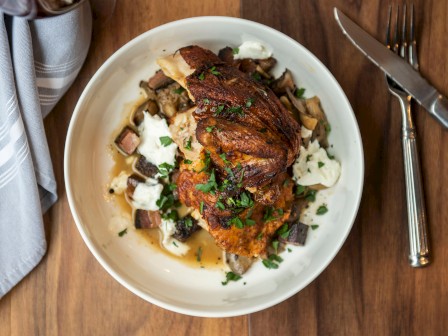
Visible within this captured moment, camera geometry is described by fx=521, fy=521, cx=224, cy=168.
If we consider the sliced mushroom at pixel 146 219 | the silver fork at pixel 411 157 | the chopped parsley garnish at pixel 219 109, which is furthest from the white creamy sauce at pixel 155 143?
the silver fork at pixel 411 157

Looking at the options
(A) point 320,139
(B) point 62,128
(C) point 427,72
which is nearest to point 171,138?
(B) point 62,128

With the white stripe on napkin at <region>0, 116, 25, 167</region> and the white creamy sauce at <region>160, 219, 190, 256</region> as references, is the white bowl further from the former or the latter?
the white stripe on napkin at <region>0, 116, 25, 167</region>

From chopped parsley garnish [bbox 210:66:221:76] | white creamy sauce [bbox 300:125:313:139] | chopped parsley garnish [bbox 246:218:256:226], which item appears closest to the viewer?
chopped parsley garnish [bbox 210:66:221:76]

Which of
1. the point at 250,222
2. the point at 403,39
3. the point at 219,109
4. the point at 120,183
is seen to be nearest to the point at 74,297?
the point at 120,183

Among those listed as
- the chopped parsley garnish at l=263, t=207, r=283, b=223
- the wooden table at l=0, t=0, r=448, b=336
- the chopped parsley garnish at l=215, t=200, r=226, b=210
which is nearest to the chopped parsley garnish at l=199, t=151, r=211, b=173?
the chopped parsley garnish at l=215, t=200, r=226, b=210

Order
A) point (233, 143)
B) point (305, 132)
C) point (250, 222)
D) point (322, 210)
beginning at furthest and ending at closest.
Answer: point (322, 210)
point (305, 132)
point (250, 222)
point (233, 143)

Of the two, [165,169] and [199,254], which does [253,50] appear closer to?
[165,169]
